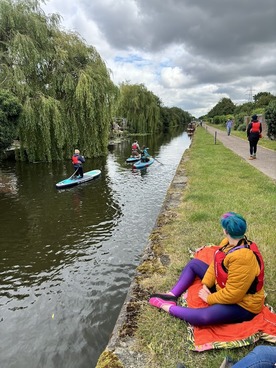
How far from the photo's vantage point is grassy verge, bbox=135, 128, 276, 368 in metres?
2.84

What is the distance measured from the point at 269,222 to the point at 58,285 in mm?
4458

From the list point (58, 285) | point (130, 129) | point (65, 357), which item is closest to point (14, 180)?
point (58, 285)

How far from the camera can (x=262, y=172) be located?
10547mm

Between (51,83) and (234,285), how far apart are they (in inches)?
724

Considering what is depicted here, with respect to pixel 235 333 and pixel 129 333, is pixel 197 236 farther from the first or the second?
pixel 129 333

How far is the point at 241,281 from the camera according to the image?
287 cm

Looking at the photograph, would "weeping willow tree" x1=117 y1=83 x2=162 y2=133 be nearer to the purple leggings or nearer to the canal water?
the canal water

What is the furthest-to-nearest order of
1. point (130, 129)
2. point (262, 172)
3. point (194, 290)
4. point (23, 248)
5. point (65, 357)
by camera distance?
point (130, 129), point (262, 172), point (23, 248), point (65, 357), point (194, 290)

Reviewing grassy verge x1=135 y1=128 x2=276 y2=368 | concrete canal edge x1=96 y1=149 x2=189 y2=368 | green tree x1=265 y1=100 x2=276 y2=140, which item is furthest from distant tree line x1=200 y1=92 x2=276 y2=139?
concrete canal edge x1=96 y1=149 x2=189 y2=368

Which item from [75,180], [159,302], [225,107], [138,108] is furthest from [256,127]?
[225,107]

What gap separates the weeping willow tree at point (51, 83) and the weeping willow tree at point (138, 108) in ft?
87.0

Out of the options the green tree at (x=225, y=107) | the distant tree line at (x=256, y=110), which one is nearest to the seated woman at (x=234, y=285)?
the distant tree line at (x=256, y=110)

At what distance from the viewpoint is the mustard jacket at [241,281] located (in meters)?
2.87

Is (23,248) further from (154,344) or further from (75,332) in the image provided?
(154,344)
